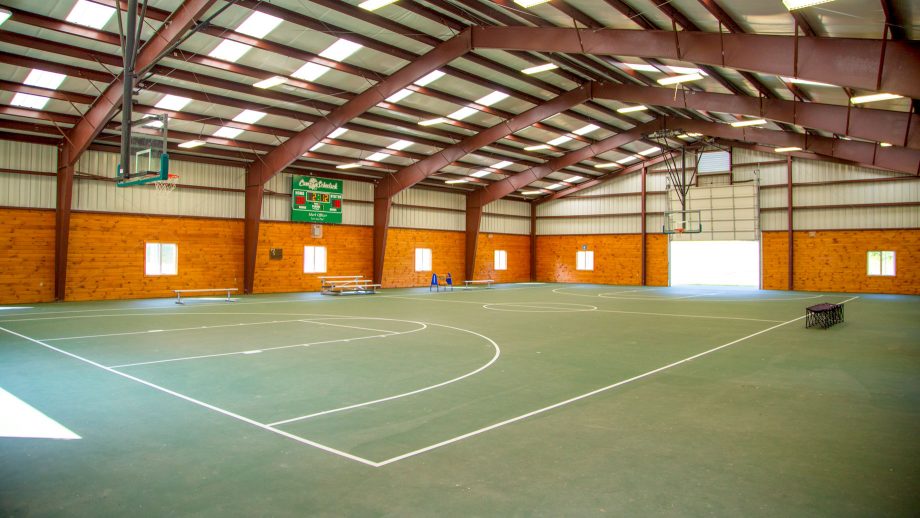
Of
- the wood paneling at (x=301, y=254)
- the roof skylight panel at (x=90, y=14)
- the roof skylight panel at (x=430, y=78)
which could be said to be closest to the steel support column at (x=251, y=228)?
the wood paneling at (x=301, y=254)

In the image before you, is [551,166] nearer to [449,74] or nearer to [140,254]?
[449,74]

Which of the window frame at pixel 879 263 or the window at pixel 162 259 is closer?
the window at pixel 162 259

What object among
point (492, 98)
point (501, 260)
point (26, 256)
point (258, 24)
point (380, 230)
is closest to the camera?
point (258, 24)

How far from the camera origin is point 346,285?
30000 mm

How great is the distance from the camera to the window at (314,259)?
99.0 feet

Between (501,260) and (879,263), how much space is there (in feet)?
76.1

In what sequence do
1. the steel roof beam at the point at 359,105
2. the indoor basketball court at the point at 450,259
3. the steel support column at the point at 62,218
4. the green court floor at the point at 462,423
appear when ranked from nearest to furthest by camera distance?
the green court floor at the point at 462,423 < the indoor basketball court at the point at 450,259 < the steel roof beam at the point at 359,105 < the steel support column at the point at 62,218

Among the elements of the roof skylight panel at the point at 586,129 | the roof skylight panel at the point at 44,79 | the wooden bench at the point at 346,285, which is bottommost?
the wooden bench at the point at 346,285

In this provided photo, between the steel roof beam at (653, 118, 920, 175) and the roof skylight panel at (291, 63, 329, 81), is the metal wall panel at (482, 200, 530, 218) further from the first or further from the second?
the roof skylight panel at (291, 63, 329, 81)

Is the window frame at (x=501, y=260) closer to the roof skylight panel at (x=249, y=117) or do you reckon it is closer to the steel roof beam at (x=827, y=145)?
the steel roof beam at (x=827, y=145)

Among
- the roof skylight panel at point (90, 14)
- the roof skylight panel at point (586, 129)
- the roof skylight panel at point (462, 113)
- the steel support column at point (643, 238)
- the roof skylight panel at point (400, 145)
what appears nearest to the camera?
the roof skylight panel at point (90, 14)

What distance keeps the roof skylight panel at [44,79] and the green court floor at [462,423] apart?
28.8 feet

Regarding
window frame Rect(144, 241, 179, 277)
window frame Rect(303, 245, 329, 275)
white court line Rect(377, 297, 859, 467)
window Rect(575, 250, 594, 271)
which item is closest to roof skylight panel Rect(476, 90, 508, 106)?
window frame Rect(303, 245, 329, 275)

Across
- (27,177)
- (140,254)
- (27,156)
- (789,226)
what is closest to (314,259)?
(140,254)
